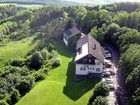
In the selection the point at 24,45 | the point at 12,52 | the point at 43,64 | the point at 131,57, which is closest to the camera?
the point at 131,57

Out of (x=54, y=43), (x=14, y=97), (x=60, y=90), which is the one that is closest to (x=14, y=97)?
(x=14, y=97)

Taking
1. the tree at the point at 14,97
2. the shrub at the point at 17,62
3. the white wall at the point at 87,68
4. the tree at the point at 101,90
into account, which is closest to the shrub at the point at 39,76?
the white wall at the point at 87,68

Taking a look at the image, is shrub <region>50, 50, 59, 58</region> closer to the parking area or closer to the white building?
the parking area

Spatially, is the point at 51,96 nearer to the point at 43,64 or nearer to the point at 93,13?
the point at 43,64

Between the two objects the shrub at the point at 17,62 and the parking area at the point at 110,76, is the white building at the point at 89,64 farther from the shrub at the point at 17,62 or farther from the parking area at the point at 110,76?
the shrub at the point at 17,62

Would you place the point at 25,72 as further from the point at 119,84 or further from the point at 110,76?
the point at 119,84

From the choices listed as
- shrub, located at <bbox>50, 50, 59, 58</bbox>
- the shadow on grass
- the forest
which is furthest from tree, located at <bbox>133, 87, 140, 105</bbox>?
shrub, located at <bbox>50, 50, 59, 58</bbox>

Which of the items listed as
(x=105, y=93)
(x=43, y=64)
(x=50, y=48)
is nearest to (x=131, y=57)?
(x=105, y=93)
